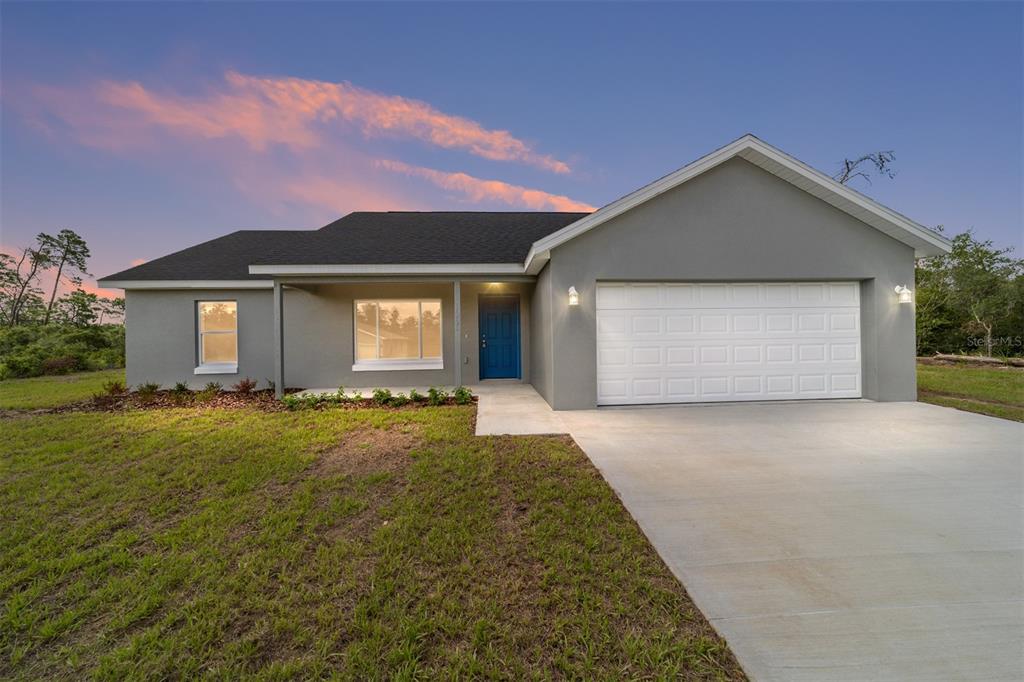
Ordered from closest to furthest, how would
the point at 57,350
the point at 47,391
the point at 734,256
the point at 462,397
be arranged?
the point at 734,256 < the point at 462,397 < the point at 47,391 < the point at 57,350

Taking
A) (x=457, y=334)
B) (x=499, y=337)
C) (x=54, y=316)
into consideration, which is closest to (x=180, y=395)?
(x=457, y=334)

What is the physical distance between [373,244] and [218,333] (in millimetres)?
5086

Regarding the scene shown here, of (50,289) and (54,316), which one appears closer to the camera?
(54,316)

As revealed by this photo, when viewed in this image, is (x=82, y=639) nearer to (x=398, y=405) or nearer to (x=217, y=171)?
(x=398, y=405)

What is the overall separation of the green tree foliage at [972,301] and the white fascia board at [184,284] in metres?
25.3

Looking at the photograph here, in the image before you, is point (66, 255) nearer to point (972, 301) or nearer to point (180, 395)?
point (180, 395)

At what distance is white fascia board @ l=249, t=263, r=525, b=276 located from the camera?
26.7ft

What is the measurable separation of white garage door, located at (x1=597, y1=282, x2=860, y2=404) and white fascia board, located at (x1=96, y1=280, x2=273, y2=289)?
8.84 meters

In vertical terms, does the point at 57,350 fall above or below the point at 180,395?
above

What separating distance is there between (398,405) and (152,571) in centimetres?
514

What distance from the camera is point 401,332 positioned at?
10.4 meters

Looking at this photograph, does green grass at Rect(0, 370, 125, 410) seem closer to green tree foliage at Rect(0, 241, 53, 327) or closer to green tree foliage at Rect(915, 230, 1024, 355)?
green tree foliage at Rect(0, 241, 53, 327)

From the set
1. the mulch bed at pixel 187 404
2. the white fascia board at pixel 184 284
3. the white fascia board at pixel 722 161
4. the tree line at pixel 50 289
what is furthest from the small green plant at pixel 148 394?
the tree line at pixel 50 289

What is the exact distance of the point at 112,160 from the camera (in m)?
12.4
